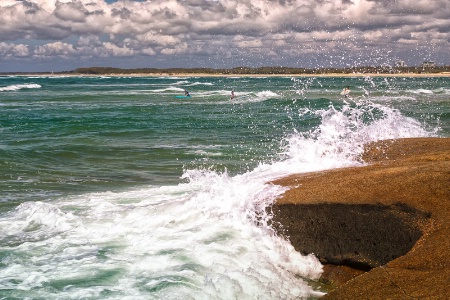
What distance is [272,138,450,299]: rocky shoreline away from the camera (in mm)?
5211

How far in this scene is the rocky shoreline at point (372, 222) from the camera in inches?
205

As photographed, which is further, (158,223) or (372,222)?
(158,223)

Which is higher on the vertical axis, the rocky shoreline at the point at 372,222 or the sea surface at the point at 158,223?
the rocky shoreline at the point at 372,222

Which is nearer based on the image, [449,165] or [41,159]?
[449,165]

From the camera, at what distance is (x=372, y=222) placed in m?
6.31

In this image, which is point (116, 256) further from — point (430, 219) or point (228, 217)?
→ point (430, 219)

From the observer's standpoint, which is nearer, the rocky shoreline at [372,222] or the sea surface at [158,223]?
the rocky shoreline at [372,222]

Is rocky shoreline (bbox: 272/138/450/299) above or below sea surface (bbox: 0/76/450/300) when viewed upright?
above

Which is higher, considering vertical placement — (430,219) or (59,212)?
(430,219)

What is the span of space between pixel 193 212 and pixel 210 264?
A: 1766 mm

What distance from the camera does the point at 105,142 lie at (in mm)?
19969

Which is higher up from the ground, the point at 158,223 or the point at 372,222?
the point at 372,222

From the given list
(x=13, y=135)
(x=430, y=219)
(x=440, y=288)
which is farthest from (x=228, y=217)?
(x=13, y=135)

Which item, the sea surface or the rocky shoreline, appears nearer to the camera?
the rocky shoreline
